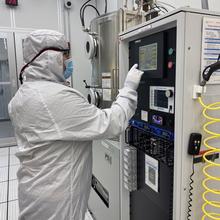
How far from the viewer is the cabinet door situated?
404 cm

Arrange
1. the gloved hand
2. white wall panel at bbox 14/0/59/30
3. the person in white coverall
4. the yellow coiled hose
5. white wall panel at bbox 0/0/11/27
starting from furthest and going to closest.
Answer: white wall panel at bbox 14/0/59/30 → white wall panel at bbox 0/0/11/27 → the gloved hand → the person in white coverall → the yellow coiled hose

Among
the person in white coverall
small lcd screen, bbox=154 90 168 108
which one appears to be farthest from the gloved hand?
small lcd screen, bbox=154 90 168 108

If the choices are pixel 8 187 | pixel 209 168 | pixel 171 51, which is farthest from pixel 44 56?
pixel 8 187

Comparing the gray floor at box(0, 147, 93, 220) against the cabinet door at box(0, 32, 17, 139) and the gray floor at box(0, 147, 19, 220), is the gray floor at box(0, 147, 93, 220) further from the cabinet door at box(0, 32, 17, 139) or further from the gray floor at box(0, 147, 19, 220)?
the cabinet door at box(0, 32, 17, 139)

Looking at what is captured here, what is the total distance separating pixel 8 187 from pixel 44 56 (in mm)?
2281

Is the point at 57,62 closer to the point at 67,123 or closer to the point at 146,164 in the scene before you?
the point at 67,123

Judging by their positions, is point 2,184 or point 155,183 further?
point 2,184

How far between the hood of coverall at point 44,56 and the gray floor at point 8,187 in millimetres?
1730

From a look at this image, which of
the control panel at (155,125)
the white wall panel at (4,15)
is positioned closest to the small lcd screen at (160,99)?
the control panel at (155,125)

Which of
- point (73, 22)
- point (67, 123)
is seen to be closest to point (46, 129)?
point (67, 123)

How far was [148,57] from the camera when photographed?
1146mm

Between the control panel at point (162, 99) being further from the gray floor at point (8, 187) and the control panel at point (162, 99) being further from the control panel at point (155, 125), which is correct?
the gray floor at point (8, 187)

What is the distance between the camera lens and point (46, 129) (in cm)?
103

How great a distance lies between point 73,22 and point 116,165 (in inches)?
141
